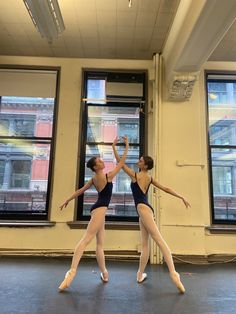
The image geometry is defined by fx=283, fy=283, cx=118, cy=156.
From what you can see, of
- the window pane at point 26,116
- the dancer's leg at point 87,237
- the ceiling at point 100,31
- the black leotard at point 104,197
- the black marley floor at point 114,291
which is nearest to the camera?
the black marley floor at point 114,291

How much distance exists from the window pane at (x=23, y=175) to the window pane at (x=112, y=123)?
32.1 inches

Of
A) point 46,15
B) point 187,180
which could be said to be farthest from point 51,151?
point 187,180

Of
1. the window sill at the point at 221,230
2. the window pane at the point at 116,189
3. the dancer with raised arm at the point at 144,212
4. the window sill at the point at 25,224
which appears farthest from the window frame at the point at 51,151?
the window sill at the point at 221,230

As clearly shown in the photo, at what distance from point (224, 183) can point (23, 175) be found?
3192 millimetres

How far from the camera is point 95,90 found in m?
4.73

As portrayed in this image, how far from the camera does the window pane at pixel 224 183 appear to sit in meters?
4.43

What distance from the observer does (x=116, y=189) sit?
452 cm

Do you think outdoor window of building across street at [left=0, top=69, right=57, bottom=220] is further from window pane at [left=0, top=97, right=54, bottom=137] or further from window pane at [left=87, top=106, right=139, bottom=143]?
window pane at [left=87, top=106, right=139, bottom=143]

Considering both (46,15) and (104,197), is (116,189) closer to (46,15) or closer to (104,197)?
(104,197)

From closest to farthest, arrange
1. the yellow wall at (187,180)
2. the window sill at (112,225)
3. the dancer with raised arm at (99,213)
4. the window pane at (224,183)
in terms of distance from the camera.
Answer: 1. the dancer with raised arm at (99,213)
2. the yellow wall at (187,180)
3. the window sill at (112,225)
4. the window pane at (224,183)

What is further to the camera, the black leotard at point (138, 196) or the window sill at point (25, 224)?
the window sill at point (25, 224)

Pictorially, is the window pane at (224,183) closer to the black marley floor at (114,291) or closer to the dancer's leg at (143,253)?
the black marley floor at (114,291)

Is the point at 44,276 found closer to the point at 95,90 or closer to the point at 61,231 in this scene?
the point at 61,231

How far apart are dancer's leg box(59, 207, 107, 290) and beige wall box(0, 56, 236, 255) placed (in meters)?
1.41
